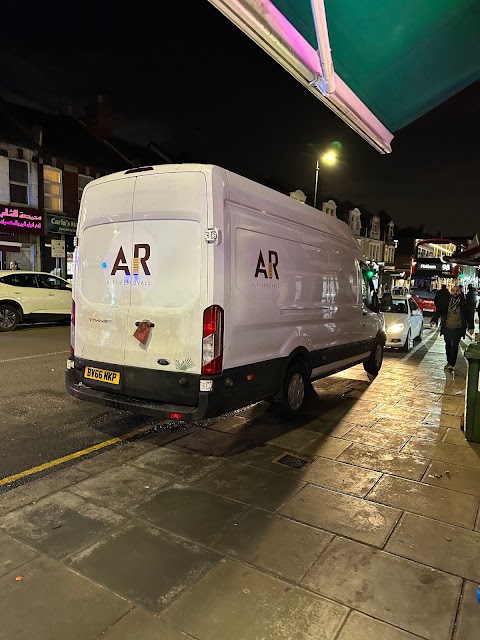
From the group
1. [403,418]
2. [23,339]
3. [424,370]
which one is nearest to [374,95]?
[403,418]

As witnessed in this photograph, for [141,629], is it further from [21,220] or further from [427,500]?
[21,220]

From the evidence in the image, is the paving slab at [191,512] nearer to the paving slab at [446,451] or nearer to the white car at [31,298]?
the paving slab at [446,451]

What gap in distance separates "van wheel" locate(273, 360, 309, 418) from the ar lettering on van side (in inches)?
53.7

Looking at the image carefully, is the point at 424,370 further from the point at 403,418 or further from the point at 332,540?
the point at 332,540

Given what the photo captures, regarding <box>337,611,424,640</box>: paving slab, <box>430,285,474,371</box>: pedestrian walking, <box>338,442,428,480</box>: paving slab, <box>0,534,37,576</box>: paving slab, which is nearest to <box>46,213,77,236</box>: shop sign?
<box>430,285,474,371</box>: pedestrian walking

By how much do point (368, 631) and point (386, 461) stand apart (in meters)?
2.54

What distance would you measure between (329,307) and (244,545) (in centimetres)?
427

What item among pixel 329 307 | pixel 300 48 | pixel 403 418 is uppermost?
pixel 300 48

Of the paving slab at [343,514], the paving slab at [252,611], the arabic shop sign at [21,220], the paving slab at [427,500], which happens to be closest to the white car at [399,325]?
the paving slab at [427,500]

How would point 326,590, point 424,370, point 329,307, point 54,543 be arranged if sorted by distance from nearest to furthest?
point 326,590 < point 54,543 < point 329,307 < point 424,370

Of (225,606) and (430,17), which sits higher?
(430,17)

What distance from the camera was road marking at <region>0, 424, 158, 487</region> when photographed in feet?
14.0

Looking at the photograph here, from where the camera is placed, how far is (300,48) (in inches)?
82.0

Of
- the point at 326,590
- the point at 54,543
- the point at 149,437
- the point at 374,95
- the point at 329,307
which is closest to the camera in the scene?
the point at 374,95
